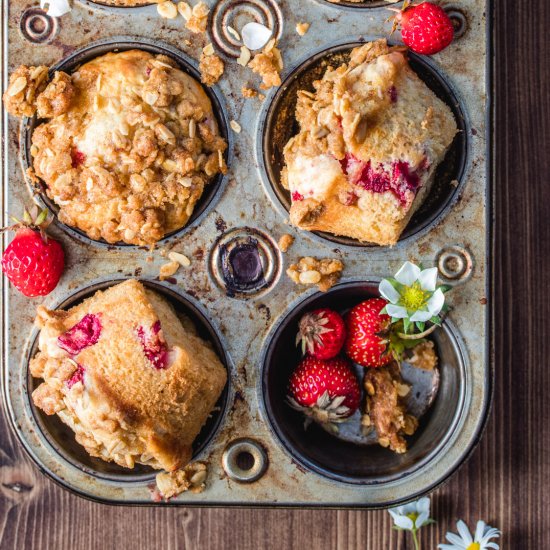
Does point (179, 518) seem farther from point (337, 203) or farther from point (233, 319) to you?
point (337, 203)

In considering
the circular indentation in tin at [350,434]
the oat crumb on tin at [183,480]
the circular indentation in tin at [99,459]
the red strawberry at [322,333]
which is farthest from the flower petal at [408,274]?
the oat crumb on tin at [183,480]

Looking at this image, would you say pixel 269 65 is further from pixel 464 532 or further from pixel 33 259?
pixel 464 532

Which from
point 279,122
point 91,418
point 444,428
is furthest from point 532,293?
point 91,418

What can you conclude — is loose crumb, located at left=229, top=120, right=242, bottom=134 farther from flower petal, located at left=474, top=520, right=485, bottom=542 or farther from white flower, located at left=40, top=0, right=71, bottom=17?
flower petal, located at left=474, top=520, right=485, bottom=542

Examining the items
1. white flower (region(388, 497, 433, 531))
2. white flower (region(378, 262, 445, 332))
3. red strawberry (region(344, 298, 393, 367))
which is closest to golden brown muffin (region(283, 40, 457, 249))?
white flower (region(378, 262, 445, 332))

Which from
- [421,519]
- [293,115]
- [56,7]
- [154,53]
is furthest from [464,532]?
[56,7]

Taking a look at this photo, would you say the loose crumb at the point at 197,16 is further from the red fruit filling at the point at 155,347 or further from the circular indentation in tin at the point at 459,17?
the red fruit filling at the point at 155,347

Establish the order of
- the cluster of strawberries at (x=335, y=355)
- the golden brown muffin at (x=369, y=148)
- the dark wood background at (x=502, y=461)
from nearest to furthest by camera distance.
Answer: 1. the golden brown muffin at (x=369, y=148)
2. the cluster of strawberries at (x=335, y=355)
3. the dark wood background at (x=502, y=461)
